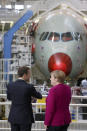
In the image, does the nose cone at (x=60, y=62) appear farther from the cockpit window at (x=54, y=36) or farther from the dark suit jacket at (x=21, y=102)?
the dark suit jacket at (x=21, y=102)

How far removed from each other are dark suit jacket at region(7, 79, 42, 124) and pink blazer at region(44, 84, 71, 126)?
50 cm

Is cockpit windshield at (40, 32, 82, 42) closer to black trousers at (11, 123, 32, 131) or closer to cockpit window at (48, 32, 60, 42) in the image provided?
cockpit window at (48, 32, 60, 42)

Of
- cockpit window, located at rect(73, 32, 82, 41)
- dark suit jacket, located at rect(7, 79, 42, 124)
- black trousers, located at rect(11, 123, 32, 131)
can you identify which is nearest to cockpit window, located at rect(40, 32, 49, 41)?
cockpit window, located at rect(73, 32, 82, 41)

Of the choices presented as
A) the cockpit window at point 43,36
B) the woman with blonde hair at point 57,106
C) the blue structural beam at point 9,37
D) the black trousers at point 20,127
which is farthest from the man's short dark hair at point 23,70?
the blue structural beam at point 9,37

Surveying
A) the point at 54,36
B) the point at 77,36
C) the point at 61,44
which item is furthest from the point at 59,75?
the point at 77,36

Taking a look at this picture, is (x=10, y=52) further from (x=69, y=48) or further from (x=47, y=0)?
(x=47, y=0)

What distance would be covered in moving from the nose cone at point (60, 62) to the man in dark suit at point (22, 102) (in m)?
9.28

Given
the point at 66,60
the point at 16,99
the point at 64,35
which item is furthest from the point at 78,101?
the point at 16,99

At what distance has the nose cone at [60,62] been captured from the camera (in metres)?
16.6

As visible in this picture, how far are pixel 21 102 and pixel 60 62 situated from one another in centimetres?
944

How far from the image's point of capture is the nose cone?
16562 mm

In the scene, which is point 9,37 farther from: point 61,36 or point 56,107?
point 56,107

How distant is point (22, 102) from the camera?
7223mm

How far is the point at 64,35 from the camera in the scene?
17.8 metres
